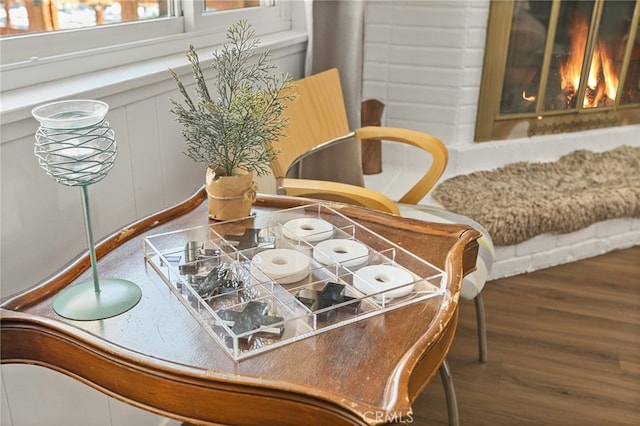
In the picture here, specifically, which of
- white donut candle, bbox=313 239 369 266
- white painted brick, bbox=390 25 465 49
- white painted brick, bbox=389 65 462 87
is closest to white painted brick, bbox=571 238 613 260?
white painted brick, bbox=389 65 462 87

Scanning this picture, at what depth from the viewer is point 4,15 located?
48.6 inches

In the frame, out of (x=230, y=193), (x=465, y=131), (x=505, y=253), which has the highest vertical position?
(x=230, y=193)

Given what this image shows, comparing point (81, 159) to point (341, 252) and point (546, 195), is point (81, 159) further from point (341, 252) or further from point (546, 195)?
point (546, 195)

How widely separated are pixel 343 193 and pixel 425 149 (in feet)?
1.57

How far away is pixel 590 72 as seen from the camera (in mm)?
2900

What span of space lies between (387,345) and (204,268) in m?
0.34

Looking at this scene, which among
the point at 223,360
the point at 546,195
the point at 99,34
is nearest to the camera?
the point at 223,360

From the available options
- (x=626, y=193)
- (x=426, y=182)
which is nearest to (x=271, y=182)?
(x=426, y=182)

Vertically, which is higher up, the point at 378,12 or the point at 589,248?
the point at 378,12

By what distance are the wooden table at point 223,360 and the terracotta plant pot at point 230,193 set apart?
231 millimetres

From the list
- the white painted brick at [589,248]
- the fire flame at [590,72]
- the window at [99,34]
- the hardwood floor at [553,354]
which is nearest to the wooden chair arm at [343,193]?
the window at [99,34]

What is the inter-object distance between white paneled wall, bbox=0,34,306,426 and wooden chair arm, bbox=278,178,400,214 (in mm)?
278

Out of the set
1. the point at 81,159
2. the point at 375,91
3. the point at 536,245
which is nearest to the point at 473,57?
the point at 375,91

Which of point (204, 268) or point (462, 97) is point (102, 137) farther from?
point (462, 97)
